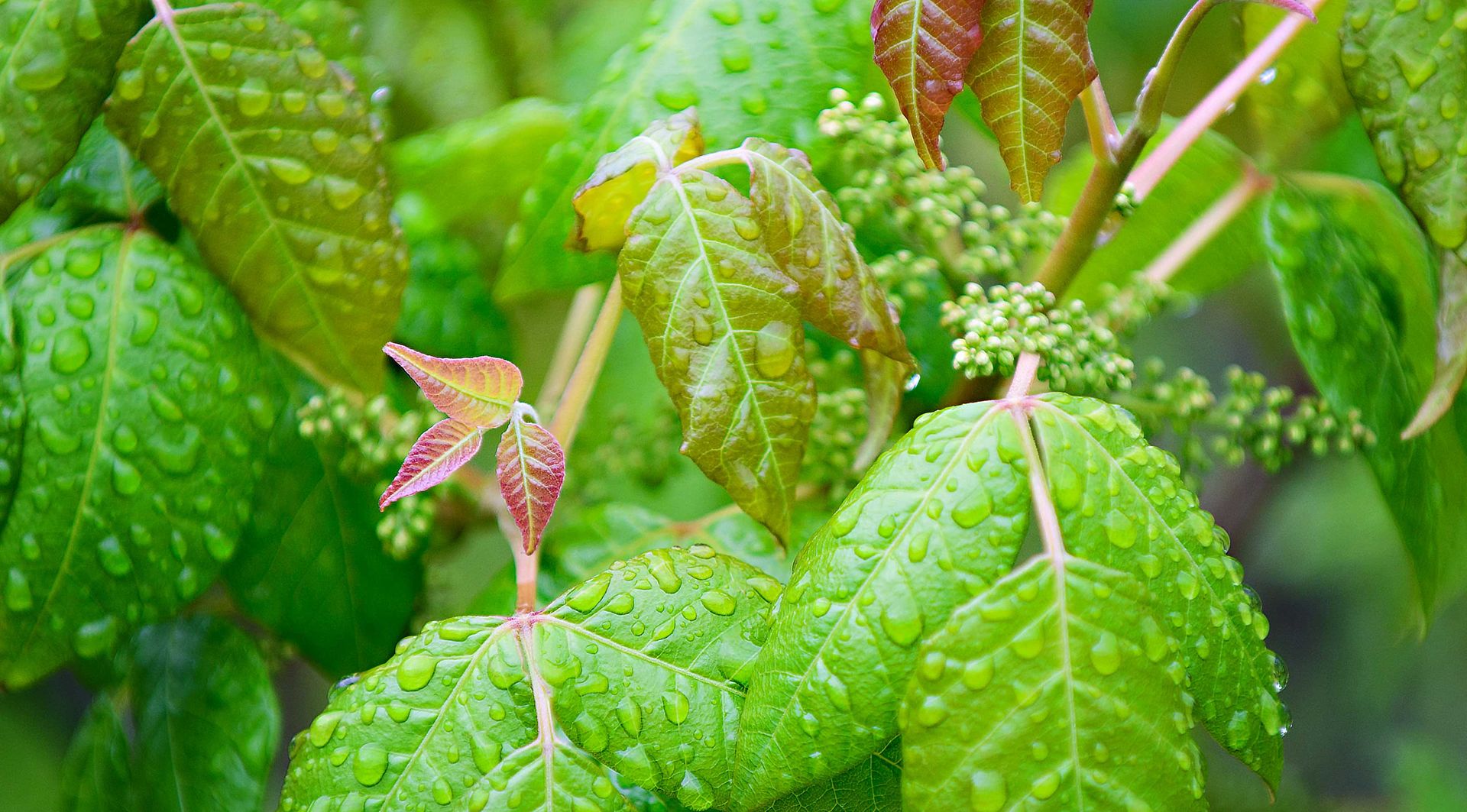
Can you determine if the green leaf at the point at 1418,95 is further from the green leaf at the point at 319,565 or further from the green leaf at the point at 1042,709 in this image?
the green leaf at the point at 319,565

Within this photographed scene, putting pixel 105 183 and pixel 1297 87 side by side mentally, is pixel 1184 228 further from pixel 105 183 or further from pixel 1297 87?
pixel 105 183

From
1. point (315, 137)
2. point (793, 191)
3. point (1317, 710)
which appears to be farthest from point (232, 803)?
point (1317, 710)

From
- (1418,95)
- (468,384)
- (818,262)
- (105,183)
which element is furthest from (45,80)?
(1418,95)

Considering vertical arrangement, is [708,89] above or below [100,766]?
above

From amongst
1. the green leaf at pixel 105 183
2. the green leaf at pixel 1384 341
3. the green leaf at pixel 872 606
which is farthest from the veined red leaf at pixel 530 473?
the green leaf at pixel 1384 341

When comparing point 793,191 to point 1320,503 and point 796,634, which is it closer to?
point 796,634

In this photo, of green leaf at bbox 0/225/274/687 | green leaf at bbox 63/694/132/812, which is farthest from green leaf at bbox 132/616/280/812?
green leaf at bbox 0/225/274/687
